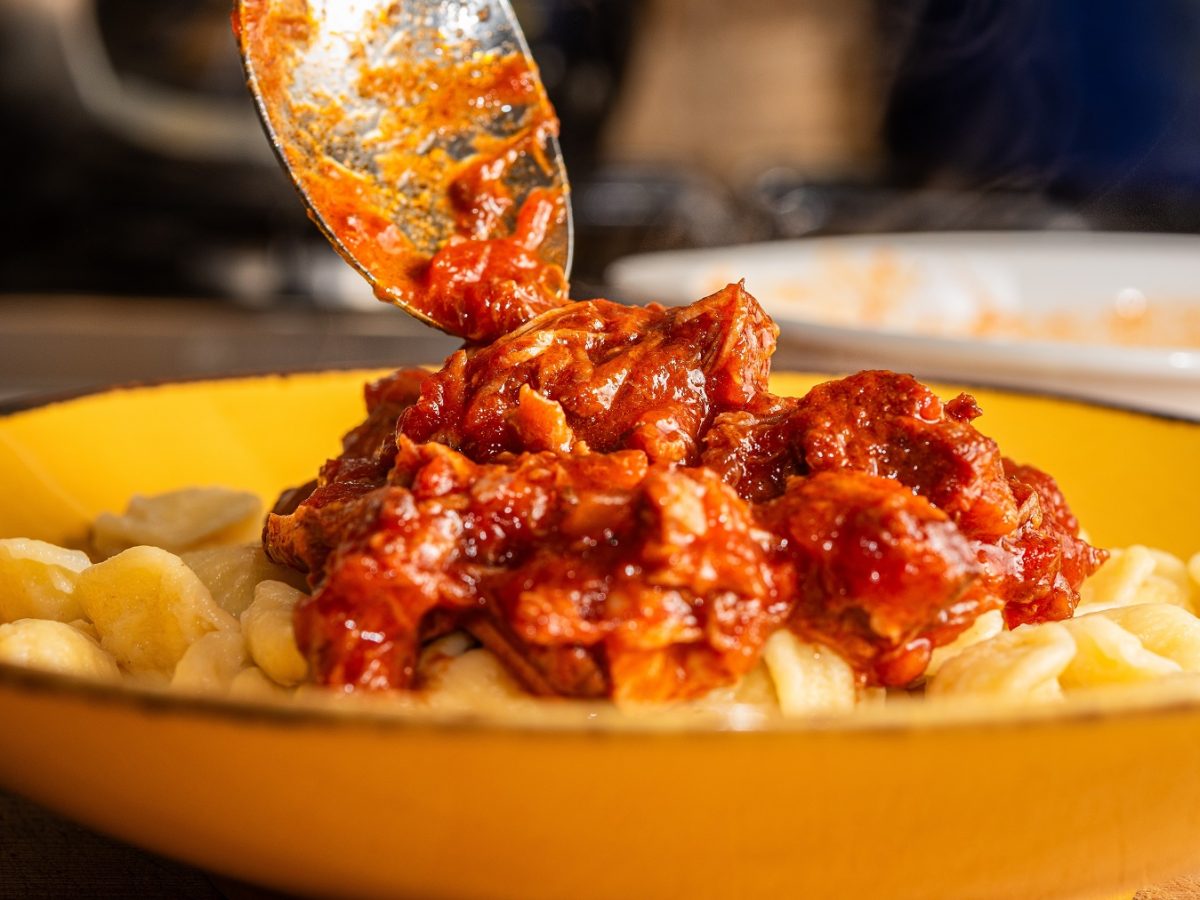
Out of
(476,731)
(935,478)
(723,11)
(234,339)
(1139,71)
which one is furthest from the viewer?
(723,11)

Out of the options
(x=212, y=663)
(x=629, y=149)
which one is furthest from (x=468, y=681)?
(x=629, y=149)

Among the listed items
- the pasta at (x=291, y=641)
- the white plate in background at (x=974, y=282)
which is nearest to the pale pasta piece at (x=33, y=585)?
the pasta at (x=291, y=641)

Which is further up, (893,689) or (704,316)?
(704,316)

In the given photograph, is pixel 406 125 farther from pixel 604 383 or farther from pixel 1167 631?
pixel 1167 631

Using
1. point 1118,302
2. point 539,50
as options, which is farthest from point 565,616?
point 539,50

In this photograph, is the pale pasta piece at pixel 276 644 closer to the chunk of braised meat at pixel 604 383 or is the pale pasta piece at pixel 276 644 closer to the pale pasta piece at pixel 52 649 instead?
the pale pasta piece at pixel 52 649

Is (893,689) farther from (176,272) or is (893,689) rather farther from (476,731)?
(176,272)

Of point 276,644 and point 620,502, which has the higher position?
point 620,502
